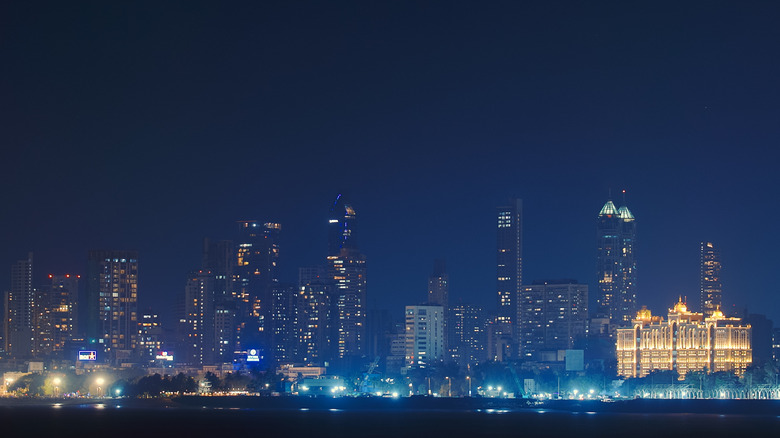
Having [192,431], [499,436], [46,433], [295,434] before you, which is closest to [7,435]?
[46,433]

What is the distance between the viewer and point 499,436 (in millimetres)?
192625

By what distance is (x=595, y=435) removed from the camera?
196250 mm

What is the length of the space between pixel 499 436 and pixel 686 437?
2481cm

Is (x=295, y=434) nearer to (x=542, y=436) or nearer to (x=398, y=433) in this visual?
(x=398, y=433)

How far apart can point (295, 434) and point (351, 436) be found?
9060mm

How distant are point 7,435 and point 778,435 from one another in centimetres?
10320

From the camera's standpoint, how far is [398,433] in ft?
650

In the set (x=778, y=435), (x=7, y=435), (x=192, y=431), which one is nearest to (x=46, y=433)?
(x=7, y=435)

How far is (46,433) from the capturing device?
196750 millimetres

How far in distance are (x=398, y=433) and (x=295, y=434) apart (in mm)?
14198

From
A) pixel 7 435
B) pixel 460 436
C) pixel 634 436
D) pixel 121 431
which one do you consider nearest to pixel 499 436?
pixel 460 436

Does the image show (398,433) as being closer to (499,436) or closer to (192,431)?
(499,436)

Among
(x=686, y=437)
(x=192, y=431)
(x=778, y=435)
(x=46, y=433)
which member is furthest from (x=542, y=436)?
(x=46, y=433)

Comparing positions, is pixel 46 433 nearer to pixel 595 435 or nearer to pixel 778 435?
pixel 595 435
